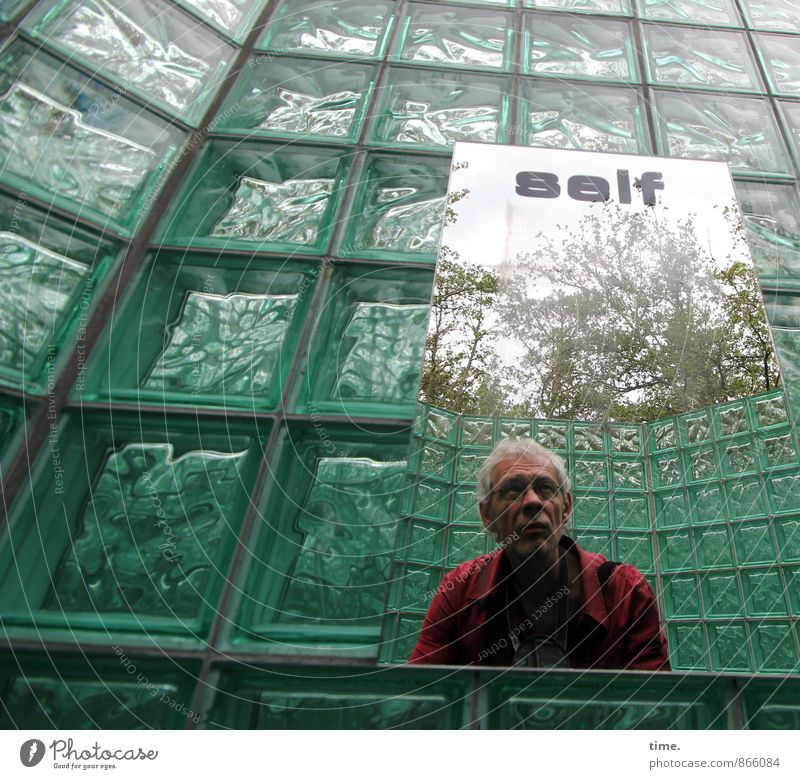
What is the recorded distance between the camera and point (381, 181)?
0.65 metres

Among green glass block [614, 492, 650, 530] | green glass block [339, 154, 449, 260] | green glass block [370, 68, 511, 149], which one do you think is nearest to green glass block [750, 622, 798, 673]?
green glass block [614, 492, 650, 530]

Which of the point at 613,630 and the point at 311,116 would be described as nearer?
the point at 613,630

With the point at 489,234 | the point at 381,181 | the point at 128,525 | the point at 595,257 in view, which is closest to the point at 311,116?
the point at 381,181

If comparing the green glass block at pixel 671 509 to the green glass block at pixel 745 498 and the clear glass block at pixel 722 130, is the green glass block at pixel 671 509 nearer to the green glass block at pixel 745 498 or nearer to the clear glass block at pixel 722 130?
the green glass block at pixel 745 498

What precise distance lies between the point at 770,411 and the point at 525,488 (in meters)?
0.24

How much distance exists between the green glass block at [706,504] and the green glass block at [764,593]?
47mm

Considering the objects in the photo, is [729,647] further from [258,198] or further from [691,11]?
[691,11]

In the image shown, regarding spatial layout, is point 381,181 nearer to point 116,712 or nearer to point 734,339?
point 734,339

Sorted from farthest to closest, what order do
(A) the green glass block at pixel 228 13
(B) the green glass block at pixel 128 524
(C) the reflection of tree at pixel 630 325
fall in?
(A) the green glass block at pixel 228 13
(C) the reflection of tree at pixel 630 325
(B) the green glass block at pixel 128 524

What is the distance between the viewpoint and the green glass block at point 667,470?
1.58 feet

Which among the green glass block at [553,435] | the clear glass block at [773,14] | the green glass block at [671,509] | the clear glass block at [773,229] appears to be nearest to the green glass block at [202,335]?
the green glass block at [553,435]

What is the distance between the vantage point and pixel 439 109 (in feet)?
2.36

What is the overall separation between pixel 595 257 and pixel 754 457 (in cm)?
25

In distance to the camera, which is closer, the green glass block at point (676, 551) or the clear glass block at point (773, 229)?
the green glass block at point (676, 551)
